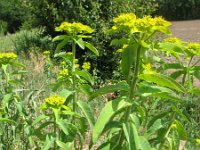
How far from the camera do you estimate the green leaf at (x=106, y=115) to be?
1553 millimetres

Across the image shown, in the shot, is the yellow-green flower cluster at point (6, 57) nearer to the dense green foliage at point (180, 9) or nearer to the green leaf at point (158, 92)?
the green leaf at point (158, 92)

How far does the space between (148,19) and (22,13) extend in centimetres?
1686

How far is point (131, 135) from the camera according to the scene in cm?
171

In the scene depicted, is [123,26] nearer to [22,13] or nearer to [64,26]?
[64,26]

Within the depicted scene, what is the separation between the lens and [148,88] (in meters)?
1.71

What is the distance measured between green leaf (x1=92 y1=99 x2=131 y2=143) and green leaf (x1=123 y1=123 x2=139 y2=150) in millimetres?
125

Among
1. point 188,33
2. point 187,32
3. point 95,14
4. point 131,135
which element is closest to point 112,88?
point 131,135

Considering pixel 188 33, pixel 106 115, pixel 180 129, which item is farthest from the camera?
pixel 188 33

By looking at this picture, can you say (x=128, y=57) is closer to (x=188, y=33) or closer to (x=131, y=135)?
(x=131, y=135)

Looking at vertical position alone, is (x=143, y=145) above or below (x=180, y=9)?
above

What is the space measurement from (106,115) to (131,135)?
0.20m

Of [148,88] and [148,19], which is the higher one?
[148,19]

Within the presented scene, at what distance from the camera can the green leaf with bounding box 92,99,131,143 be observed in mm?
1553

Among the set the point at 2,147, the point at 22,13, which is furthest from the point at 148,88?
the point at 22,13
